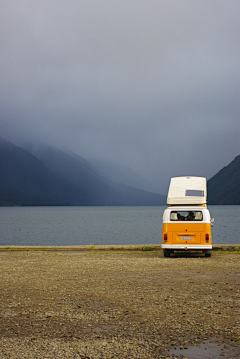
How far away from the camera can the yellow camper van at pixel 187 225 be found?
57.1 feet

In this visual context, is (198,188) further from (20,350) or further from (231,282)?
(20,350)

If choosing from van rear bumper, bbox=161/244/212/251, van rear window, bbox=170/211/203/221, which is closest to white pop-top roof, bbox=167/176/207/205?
van rear window, bbox=170/211/203/221

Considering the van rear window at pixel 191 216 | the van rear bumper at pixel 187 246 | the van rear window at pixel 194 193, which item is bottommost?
the van rear bumper at pixel 187 246

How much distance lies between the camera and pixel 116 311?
771 cm

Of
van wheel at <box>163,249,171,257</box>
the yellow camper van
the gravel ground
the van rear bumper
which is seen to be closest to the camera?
the gravel ground

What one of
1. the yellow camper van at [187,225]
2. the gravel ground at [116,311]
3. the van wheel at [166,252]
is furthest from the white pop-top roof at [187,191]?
the gravel ground at [116,311]

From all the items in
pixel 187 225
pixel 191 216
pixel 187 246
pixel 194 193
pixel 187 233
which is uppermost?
pixel 194 193

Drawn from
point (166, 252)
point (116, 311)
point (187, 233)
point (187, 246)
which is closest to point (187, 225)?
point (187, 233)

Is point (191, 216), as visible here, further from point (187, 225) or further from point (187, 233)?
point (187, 233)

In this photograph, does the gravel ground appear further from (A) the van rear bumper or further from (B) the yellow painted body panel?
(B) the yellow painted body panel

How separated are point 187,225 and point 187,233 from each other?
33 centimetres

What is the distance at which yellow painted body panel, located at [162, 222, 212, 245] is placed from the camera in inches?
685

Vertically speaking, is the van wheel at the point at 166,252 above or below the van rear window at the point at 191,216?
below

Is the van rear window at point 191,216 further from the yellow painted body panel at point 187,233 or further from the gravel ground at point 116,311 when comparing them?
the gravel ground at point 116,311
